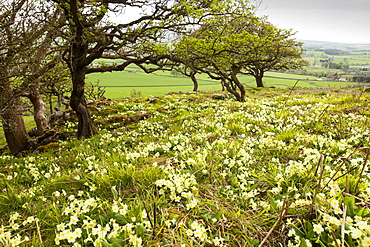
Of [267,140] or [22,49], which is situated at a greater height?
[22,49]

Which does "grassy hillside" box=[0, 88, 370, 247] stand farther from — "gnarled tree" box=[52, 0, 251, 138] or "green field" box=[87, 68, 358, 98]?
"green field" box=[87, 68, 358, 98]

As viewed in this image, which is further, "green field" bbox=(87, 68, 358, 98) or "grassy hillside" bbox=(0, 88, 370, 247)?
"green field" bbox=(87, 68, 358, 98)

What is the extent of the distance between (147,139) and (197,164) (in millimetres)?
3468

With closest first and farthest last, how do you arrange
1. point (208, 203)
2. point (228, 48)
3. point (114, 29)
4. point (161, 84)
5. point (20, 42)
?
point (208, 203)
point (20, 42)
point (114, 29)
point (228, 48)
point (161, 84)

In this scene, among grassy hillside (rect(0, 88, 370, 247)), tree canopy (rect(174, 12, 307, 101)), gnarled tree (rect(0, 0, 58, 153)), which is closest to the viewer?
grassy hillside (rect(0, 88, 370, 247))

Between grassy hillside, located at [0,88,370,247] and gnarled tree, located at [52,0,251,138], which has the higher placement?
gnarled tree, located at [52,0,251,138]

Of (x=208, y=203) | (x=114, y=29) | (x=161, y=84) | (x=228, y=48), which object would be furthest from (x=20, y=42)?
(x=161, y=84)

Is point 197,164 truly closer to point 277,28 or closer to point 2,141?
point 2,141

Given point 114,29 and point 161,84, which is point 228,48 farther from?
point 161,84

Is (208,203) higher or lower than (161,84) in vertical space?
lower

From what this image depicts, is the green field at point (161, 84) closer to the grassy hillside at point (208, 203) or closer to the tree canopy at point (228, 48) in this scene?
the tree canopy at point (228, 48)

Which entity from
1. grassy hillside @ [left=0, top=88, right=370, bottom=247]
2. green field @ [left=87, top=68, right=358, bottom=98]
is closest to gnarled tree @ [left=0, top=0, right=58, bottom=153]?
grassy hillside @ [left=0, top=88, right=370, bottom=247]

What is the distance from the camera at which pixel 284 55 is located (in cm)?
3447

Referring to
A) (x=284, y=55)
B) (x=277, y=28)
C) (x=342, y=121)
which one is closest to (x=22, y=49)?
(x=342, y=121)
